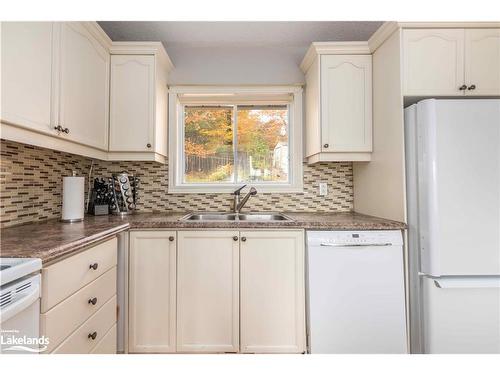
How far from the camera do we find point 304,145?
2.44 meters

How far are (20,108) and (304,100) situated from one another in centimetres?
201

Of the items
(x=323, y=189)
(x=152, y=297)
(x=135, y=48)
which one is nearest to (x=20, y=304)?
(x=152, y=297)

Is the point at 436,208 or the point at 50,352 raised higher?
the point at 436,208

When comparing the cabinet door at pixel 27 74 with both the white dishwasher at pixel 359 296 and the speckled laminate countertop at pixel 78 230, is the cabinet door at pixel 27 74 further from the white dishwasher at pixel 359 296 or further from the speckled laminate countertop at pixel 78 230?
the white dishwasher at pixel 359 296

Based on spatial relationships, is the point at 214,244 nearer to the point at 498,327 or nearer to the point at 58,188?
the point at 58,188

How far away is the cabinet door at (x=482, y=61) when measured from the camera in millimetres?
1668

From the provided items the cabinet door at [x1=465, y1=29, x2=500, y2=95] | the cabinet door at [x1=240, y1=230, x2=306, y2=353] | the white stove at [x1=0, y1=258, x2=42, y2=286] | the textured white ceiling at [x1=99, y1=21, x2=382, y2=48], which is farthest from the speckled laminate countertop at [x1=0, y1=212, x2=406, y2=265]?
the textured white ceiling at [x1=99, y1=21, x2=382, y2=48]

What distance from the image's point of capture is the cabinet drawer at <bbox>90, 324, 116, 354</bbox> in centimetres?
137

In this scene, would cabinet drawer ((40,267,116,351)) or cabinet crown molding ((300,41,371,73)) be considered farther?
cabinet crown molding ((300,41,371,73))

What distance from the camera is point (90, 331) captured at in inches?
50.8

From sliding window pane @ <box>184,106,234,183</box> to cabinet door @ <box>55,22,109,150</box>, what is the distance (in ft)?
2.43

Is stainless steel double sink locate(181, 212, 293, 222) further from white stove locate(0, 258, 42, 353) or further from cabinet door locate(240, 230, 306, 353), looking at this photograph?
white stove locate(0, 258, 42, 353)

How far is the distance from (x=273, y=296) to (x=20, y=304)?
130 cm

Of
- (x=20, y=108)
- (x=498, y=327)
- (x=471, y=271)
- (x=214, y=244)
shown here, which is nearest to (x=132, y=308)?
(x=214, y=244)
